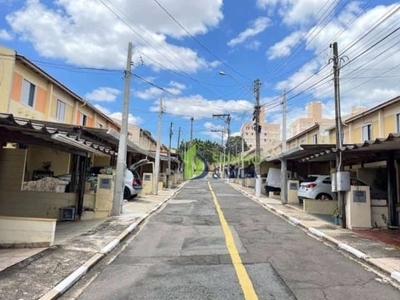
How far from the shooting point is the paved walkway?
582 centimetres

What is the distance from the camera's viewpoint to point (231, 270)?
698 cm

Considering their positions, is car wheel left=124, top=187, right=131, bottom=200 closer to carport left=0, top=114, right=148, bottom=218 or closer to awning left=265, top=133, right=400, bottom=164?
carport left=0, top=114, right=148, bottom=218

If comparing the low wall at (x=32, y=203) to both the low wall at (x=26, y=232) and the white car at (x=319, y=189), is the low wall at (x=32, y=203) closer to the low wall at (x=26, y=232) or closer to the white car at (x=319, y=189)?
the low wall at (x=26, y=232)

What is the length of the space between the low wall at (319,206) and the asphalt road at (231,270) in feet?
18.3

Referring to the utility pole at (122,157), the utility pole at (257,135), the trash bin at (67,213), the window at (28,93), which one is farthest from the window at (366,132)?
the window at (28,93)

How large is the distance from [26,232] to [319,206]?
41.3ft

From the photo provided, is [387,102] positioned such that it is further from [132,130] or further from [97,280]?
[132,130]

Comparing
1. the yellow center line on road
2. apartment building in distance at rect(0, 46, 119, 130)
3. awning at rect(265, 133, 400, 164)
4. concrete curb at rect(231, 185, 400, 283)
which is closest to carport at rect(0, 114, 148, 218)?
the yellow center line on road

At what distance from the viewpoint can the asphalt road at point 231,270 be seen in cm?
575

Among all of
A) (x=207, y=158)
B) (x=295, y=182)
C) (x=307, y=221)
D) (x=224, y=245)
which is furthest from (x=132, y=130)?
(x=207, y=158)

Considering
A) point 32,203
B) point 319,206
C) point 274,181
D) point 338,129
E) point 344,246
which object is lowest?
point 344,246

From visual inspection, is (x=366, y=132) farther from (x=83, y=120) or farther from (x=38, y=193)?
(x=83, y=120)

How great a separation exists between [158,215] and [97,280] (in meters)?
9.13

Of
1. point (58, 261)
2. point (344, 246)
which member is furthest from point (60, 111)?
point (344, 246)
